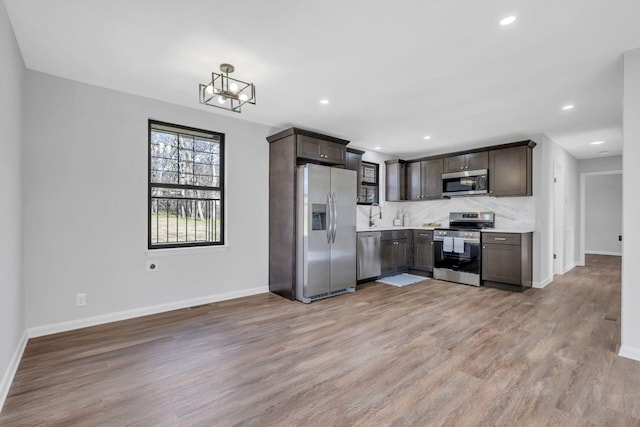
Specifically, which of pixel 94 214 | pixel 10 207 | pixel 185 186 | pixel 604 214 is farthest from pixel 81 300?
pixel 604 214

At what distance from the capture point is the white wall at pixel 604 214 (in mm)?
8477

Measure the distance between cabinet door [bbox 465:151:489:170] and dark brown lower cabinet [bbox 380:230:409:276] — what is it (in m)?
1.68

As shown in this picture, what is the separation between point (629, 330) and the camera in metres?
2.56

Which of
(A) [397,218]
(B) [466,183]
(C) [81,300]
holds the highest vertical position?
(B) [466,183]

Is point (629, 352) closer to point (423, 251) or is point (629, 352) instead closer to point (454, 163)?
point (423, 251)

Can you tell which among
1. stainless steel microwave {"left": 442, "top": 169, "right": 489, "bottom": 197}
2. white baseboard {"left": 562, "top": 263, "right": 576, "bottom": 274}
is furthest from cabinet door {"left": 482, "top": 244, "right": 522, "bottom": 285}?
white baseboard {"left": 562, "top": 263, "right": 576, "bottom": 274}

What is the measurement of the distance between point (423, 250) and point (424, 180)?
1437 mm

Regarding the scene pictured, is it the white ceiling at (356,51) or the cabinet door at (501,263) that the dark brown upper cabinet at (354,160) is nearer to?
the white ceiling at (356,51)

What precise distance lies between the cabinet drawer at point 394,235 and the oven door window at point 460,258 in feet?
1.96

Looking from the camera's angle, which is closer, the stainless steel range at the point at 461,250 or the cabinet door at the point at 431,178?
the stainless steel range at the point at 461,250

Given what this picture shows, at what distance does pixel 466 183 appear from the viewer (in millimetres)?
5633

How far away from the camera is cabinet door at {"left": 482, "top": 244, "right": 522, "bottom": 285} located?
15.5 ft

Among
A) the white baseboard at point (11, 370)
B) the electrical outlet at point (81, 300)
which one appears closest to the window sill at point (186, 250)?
the electrical outlet at point (81, 300)

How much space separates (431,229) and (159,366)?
4842mm
